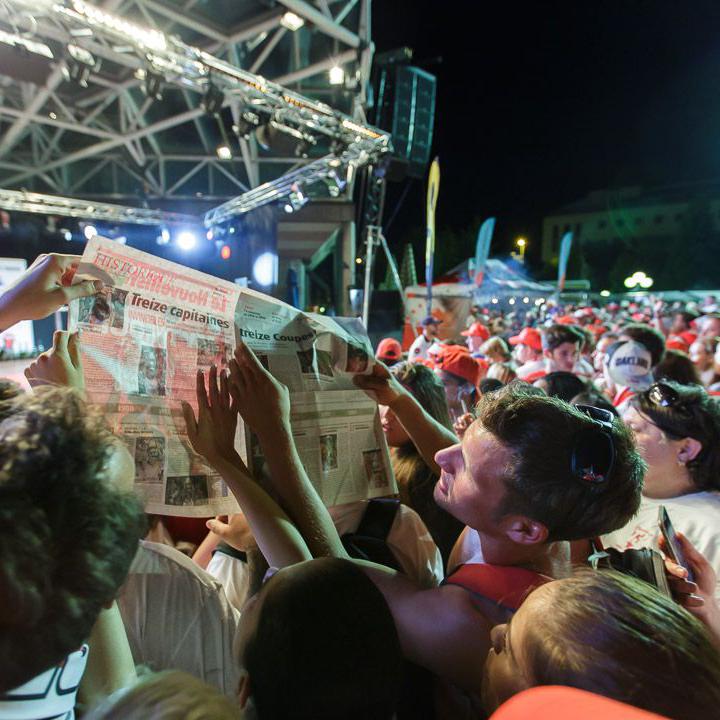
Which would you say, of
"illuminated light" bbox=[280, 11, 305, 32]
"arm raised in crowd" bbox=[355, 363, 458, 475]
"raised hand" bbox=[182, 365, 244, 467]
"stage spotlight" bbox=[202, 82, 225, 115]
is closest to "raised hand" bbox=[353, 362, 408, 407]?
"arm raised in crowd" bbox=[355, 363, 458, 475]

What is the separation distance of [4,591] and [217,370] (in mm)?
740

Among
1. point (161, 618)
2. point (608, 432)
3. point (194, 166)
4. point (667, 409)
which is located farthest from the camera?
point (194, 166)

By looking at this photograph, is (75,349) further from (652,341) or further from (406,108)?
(406,108)

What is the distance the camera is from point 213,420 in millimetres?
1187

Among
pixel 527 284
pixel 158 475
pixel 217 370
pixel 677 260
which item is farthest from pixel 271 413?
pixel 677 260

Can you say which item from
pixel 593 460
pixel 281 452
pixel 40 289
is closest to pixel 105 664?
pixel 281 452

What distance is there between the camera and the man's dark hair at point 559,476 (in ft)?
3.61

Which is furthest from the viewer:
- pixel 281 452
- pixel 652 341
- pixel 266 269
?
pixel 266 269

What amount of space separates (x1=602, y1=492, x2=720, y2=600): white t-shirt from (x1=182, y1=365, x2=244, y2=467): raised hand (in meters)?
1.44

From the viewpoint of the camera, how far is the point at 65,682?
628mm

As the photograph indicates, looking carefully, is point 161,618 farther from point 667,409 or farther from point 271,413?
point 667,409

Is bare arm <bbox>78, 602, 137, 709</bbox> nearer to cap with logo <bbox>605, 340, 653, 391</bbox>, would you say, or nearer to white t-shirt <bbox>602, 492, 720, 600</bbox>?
white t-shirt <bbox>602, 492, 720, 600</bbox>

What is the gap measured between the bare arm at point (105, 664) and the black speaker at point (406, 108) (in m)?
9.89

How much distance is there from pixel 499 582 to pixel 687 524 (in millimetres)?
1112
